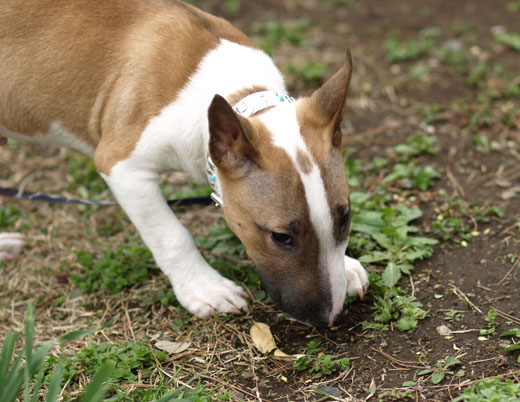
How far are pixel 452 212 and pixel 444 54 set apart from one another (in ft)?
9.14

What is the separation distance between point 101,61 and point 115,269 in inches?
56.5

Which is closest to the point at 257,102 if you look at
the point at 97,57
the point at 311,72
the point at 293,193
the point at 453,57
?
the point at 293,193

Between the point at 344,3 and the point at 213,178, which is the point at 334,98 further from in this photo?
the point at 344,3

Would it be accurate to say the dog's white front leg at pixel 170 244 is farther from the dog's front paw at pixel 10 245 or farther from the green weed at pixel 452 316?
the dog's front paw at pixel 10 245

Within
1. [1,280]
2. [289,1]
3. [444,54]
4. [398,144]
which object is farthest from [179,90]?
[289,1]

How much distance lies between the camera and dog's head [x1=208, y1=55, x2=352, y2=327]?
10.3 feet

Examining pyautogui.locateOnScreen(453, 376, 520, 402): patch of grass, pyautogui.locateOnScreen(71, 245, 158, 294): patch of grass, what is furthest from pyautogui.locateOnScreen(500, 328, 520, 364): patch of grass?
pyautogui.locateOnScreen(71, 245, 158, 294): patch of grass

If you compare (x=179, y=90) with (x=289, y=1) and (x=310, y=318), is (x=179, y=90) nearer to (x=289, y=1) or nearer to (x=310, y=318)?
(x=310, y=318)

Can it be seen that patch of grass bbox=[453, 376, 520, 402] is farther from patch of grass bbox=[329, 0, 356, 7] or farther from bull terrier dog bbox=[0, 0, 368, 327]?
patch of grass bbox=[329, 0, 356, 7]

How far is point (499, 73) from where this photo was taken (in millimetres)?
6438

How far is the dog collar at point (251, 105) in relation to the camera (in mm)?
3527

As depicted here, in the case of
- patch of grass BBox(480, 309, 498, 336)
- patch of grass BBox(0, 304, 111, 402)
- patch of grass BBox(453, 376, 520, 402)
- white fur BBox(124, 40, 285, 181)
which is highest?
white fur BBox(124, 40, 285, 181)

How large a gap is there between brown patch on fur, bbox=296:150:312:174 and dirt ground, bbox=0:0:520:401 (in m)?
1.09

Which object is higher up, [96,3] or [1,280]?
[96,3]
